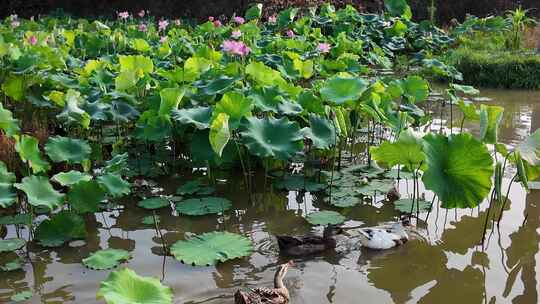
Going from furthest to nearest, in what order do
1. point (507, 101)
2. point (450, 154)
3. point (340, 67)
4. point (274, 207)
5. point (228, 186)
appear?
point (507, 101) → point (340, 67) → point (228, 186) → point (274, 207) → point (450, 154)

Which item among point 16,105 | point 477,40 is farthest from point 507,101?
point 16,105

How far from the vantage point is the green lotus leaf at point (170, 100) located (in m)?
3.88

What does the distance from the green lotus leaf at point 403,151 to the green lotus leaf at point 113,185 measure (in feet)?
4.45

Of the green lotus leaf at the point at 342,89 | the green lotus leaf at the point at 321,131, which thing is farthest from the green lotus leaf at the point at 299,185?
the green lotus leaf at the point at 342,89

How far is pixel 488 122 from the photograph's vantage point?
3268 millimetres

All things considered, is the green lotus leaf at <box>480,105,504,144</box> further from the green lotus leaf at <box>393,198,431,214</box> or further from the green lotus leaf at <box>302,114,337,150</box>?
the green lotus leaf at <box>302,114,337,150</box>

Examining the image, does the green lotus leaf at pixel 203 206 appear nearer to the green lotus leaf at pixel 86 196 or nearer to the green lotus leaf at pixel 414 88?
the green lotus leaf at pixel 86 196

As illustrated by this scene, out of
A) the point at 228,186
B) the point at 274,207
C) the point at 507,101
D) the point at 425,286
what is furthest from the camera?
the point at 507,101

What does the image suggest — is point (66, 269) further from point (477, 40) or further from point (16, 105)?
point (477, 40)

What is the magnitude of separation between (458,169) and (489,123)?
0.41 metres

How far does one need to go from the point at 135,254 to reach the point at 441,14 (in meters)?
12.7

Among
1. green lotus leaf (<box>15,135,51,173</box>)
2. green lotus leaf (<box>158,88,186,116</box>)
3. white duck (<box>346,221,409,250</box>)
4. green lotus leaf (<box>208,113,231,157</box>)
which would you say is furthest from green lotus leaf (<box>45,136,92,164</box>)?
white duck (<box>346,221,409,250</box>)

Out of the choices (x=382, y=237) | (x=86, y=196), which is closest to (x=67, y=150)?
(x=86, y=196)

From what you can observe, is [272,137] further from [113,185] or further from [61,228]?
[61,228]
